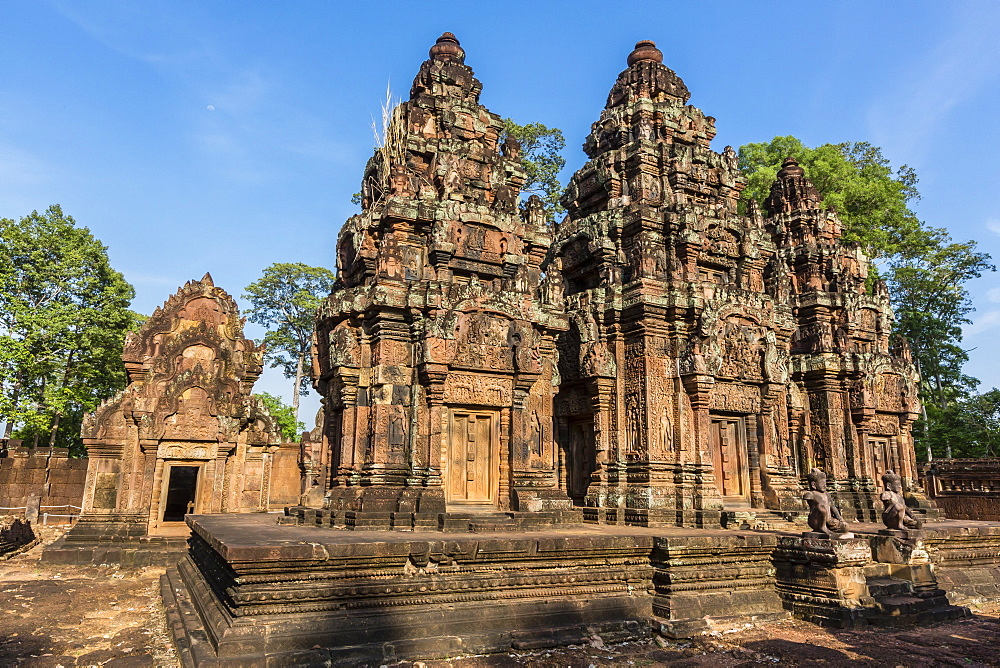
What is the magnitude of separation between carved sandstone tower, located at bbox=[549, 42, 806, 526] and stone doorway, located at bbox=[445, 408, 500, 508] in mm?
3665

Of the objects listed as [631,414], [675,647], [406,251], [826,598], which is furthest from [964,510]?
[406,251]

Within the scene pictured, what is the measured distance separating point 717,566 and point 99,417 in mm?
12577

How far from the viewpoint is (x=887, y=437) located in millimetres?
18016

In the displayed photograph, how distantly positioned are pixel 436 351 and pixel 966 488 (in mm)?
19488

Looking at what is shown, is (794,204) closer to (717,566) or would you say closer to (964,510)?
(964,510)

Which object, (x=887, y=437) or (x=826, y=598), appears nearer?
(x=826, y=598)

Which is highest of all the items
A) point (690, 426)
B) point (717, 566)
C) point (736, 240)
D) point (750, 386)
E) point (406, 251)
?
point (736, 240)

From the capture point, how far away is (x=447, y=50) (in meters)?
13.4

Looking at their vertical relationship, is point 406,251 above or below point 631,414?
above

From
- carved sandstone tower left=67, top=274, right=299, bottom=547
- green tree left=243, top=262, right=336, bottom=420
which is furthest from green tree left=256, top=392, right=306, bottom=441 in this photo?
carved sandstone tower left=67, top=274, right=299, bottom=547

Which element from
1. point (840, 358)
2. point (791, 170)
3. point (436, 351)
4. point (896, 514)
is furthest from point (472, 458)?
point (791, 170)

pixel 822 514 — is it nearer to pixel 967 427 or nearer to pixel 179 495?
pixel 179 495

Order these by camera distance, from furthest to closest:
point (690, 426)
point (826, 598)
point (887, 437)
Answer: point (887, 437) < point (690, 426) < point (826, 598)

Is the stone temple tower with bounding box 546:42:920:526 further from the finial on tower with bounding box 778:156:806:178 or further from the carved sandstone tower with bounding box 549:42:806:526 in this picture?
the finial on tower with bounding box 778:156:806:178
